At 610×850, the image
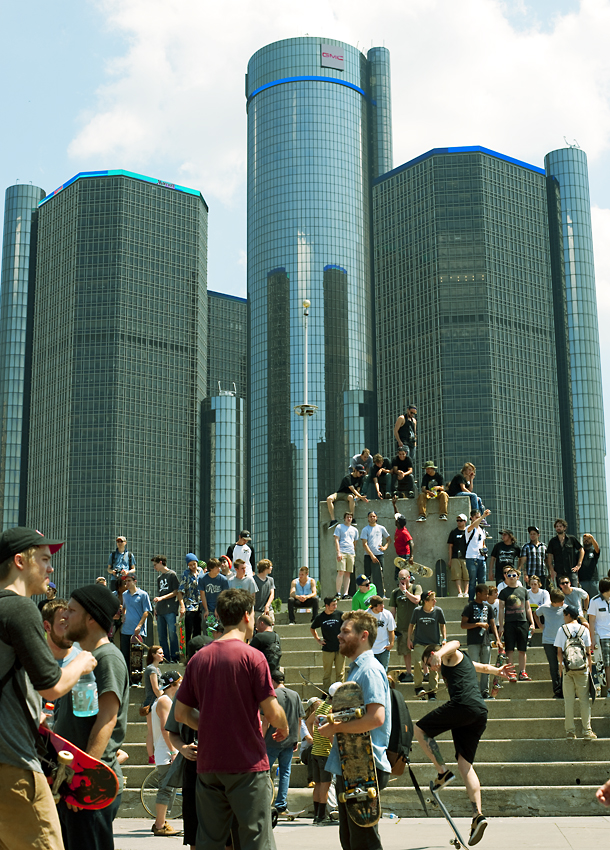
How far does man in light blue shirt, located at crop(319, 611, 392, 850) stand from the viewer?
5.91m

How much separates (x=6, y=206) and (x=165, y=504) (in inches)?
1886

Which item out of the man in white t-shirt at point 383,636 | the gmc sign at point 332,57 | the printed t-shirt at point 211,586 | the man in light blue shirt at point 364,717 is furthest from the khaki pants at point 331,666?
the gmc sign at point 332,57

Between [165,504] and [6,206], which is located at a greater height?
[6,206]

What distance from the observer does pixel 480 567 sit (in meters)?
Answer: 18.2

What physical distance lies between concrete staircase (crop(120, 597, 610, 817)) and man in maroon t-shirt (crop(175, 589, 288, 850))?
5987 millimetres

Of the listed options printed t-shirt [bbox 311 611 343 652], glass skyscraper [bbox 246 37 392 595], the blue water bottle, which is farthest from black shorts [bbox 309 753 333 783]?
glass skyscraper [bbox 246 37 392 595]

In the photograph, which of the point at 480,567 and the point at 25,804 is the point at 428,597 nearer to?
the point at 480,567

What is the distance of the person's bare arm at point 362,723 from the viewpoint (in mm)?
5934

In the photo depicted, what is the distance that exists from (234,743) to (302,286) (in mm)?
128860

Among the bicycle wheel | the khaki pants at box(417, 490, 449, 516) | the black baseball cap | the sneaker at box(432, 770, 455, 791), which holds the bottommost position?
the bicycle wheel

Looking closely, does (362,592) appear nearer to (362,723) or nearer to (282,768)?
(282,768)

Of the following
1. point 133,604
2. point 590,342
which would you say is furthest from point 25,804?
point 590,342

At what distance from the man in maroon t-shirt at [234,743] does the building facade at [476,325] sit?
105 meters

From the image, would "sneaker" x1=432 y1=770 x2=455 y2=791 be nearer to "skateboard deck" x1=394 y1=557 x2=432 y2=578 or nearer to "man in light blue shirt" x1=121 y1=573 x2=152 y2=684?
"man in light blue shirt" x1=121 y1=573 x2=152 y2=684
